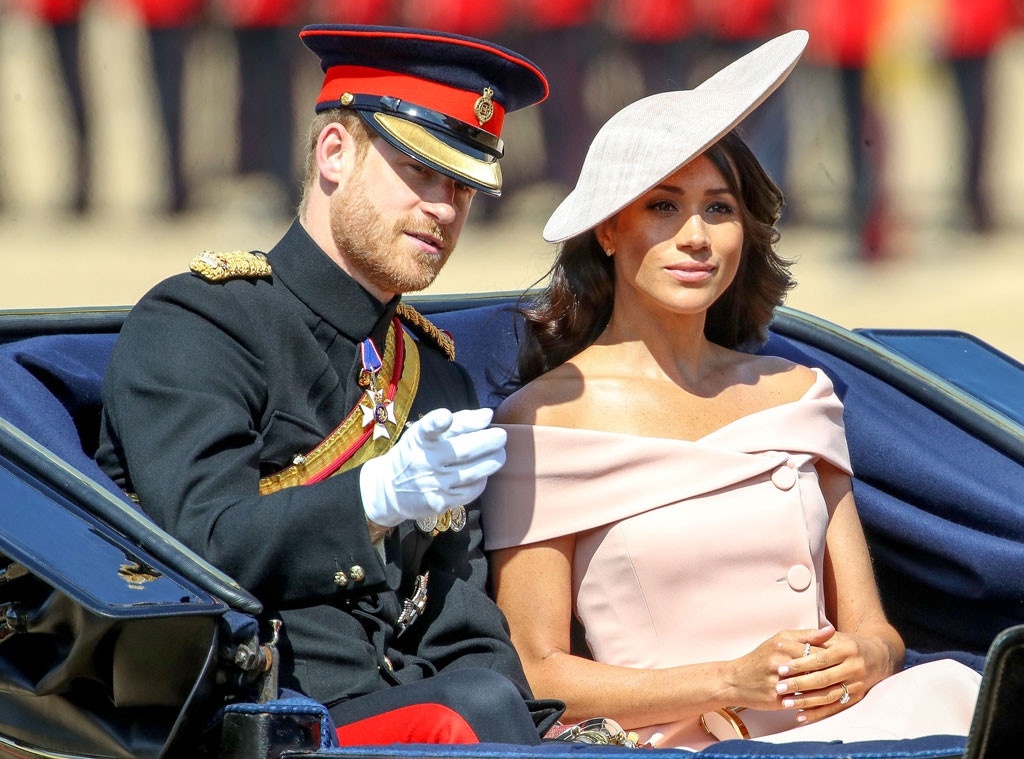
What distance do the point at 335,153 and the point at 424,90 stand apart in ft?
0.58

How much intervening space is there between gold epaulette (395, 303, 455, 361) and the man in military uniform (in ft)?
0.19

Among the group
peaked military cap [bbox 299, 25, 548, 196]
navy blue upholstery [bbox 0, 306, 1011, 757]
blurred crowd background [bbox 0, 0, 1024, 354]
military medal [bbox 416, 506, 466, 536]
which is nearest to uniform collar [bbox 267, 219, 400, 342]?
peaked military cap [bbox 299, 25, 548, 196]

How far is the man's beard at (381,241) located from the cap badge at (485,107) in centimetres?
21

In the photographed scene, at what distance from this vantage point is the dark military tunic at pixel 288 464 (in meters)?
2.19

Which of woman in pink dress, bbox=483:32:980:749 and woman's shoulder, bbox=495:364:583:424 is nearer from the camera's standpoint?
woman in pink dress, bbox=483:32:980:749

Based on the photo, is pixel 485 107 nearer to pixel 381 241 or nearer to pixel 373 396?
pixel 381 241

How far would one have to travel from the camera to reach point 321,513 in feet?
7.16

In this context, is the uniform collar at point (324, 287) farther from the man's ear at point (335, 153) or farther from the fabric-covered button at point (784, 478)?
the fabric-covered button at point (784, 478)

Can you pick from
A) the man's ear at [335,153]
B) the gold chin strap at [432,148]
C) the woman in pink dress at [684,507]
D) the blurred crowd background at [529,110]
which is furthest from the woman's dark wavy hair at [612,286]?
the blurred crowd background at [529,110]

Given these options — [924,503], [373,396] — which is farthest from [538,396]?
[924,503]

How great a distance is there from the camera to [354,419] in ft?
8.32

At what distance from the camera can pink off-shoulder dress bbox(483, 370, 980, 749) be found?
2.67m

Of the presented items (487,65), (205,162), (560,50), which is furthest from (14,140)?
(487,65)

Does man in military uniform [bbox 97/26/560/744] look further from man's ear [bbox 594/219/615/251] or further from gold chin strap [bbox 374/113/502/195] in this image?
man's ear [bbox 594/219/615/251]
